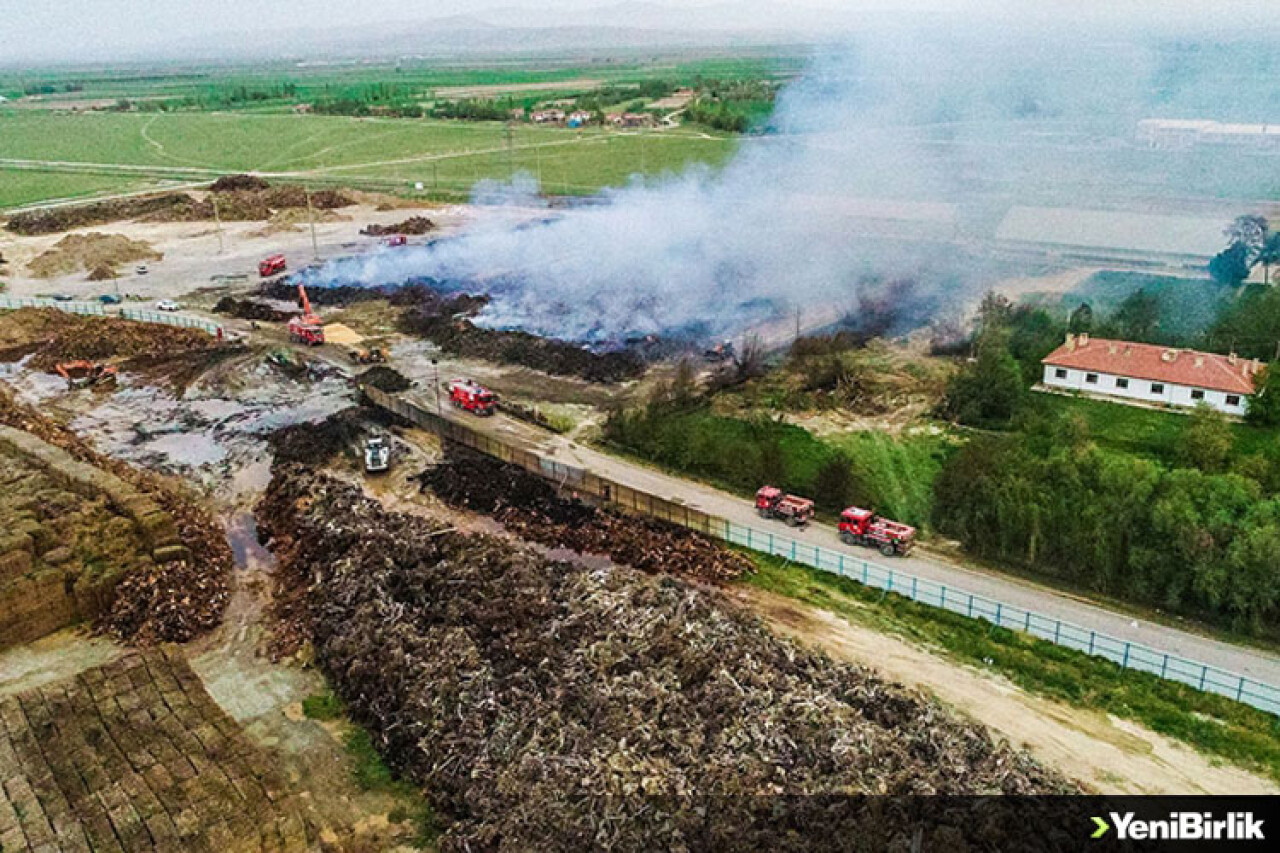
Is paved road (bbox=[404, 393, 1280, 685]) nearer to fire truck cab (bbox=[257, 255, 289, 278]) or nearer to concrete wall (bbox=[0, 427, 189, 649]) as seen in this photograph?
concrete wall (bbox=[0, 427, 189, 649])

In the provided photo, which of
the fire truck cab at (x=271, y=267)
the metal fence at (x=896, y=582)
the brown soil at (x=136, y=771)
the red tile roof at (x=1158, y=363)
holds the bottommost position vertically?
the metal fence at (x=896, y=582)

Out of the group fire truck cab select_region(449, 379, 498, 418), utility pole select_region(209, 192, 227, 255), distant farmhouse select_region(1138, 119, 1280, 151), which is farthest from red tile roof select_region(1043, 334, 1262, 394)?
utility pole select_region(209, 192, 227, 255)

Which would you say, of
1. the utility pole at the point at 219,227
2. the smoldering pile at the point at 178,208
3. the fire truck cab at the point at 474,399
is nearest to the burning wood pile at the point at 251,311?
the fire truck cab at the point at 474,399

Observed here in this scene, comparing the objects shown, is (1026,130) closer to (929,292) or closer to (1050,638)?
(929,292)

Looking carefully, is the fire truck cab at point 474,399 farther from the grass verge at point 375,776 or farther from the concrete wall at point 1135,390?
the concrete wall at point 1135,390

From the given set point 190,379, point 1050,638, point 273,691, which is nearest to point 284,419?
point 190,379

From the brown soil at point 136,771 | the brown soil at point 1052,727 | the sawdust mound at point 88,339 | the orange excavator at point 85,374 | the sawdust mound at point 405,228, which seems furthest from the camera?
the sawdust mound at point 405,228

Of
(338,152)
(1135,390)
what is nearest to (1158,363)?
(1135,390)

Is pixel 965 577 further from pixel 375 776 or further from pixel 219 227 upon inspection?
pixel 219 227
